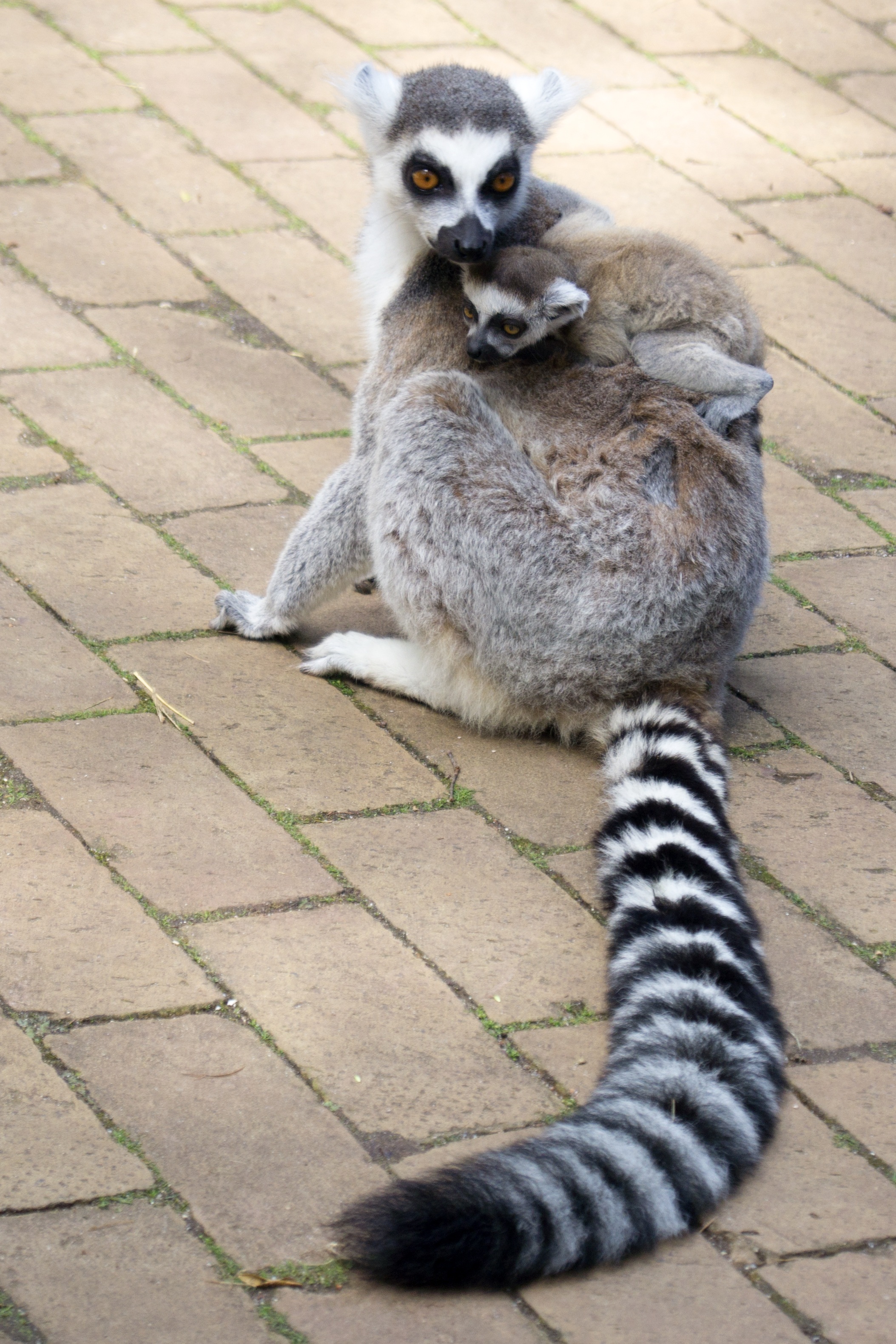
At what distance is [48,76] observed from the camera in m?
6.60

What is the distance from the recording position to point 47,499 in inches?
171

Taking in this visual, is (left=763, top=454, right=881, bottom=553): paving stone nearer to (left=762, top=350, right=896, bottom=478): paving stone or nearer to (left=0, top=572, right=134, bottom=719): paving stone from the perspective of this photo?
(left=762, top=350, right=896, bottom=478): paving stone

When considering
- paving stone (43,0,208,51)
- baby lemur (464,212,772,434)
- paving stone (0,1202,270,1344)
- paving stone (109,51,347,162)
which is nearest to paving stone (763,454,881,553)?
baby lemur (464,212,772,434)

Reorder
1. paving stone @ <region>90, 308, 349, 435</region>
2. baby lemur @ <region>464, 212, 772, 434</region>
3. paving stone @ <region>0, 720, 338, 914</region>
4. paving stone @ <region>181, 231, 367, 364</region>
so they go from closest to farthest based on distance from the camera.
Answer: paving stone @ <region>0, 720, 338, 914</region>
baby lemur @ <region>464, 212, 772, 434</region>
paving stone @ <region>90, 308, 349, 435</region>
paving stone @ <region>181, 231, 367, 364</region>

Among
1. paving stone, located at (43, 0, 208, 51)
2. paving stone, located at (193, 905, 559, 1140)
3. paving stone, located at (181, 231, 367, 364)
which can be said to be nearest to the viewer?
paving stone, located at (193, 905, 559, 1140)

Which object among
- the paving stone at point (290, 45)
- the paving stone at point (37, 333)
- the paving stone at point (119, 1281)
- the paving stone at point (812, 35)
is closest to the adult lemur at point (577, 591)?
the paving stone at point (119, 1281)

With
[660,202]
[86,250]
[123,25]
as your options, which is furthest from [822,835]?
[123,25]

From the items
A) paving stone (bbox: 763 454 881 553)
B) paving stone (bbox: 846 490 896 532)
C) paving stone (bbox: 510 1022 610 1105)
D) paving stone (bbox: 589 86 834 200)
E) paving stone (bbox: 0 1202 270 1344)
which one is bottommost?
paving stone (bbox: 0 1202 270 1344)

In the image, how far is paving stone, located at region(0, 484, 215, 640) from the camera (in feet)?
13.0

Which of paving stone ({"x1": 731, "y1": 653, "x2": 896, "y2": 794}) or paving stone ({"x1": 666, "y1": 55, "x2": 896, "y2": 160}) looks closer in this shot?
paving stone ({"x1": 731, "y1": 653, "x2": 896, "y2": 794})

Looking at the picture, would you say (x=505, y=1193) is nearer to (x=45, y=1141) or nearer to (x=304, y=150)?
(x=45, y=1141)

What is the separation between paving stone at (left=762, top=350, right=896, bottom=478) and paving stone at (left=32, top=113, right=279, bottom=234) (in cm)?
209

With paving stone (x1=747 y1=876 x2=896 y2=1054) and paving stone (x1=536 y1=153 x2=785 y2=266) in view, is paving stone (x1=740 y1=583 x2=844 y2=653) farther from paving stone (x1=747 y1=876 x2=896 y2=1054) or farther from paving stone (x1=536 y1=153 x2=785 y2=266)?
paving stone (x1=536 y1=153 x2=785 y2=266)

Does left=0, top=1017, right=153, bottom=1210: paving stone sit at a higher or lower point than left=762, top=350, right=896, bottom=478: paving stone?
lower
